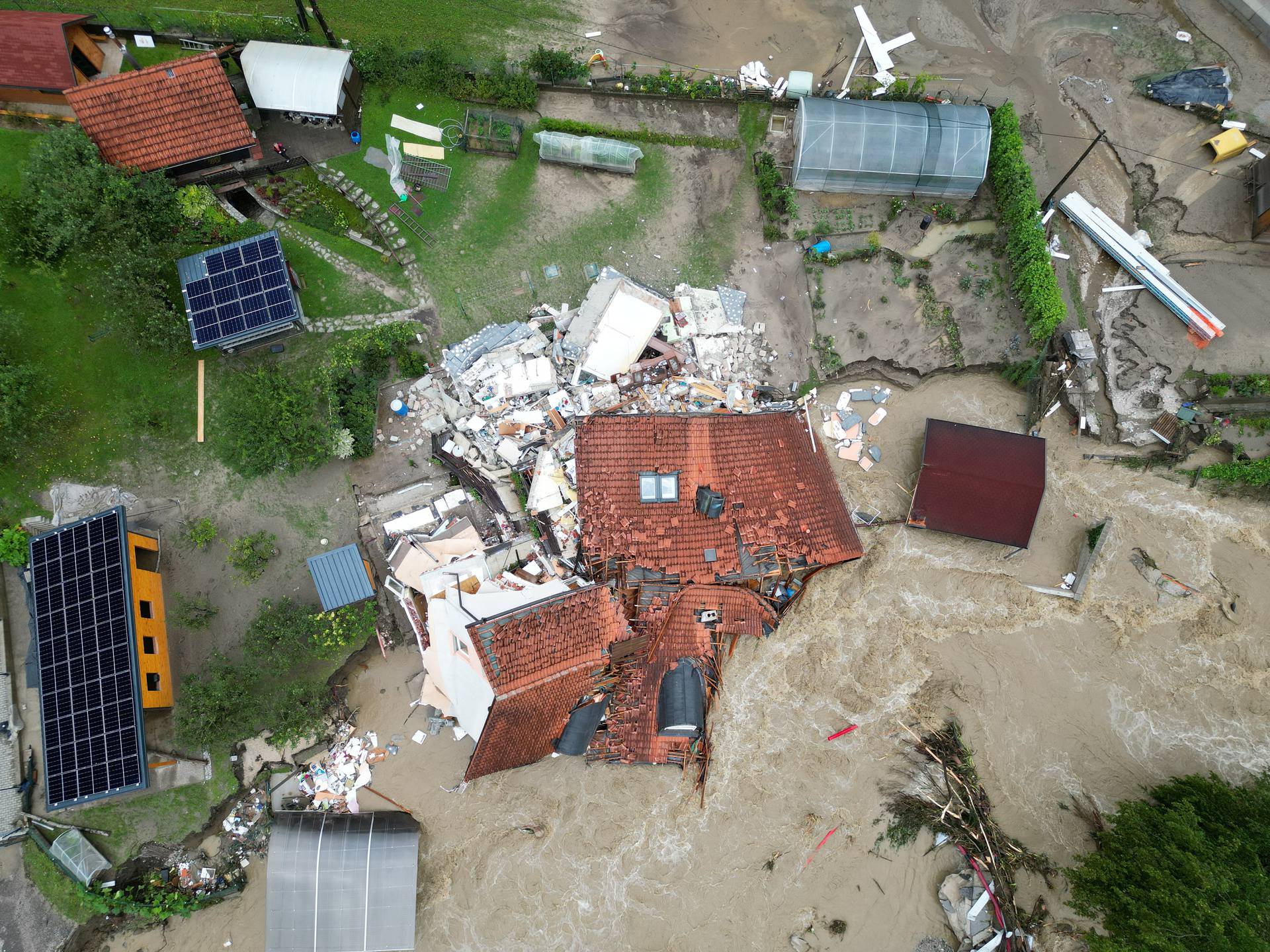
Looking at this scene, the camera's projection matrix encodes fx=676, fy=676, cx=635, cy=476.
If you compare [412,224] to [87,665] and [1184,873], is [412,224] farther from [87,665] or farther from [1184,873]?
[1184,873]

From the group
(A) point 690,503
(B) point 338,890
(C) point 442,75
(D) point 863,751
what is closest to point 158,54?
(C) point 442,75

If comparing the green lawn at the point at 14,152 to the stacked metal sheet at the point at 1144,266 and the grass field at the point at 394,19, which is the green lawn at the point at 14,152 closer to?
the grass field at the point at 394,19

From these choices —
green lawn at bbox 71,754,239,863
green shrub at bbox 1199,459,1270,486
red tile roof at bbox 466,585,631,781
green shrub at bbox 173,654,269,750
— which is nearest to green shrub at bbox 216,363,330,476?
green shrub at bbox 173,654,269,750

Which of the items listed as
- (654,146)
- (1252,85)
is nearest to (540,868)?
(654,146)

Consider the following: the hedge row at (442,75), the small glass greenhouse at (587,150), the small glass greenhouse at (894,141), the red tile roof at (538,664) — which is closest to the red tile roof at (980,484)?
the small glass greenhouse at (894,141)

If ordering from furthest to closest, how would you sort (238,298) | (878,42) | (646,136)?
(878,42) → (646,136) → (238,298)

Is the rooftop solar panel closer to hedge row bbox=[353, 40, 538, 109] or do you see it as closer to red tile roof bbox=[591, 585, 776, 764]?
hedge row bbox=[353, 40, 538, 109]

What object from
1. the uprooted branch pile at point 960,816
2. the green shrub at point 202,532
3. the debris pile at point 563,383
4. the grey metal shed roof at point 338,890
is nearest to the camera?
the grey metal shed roof at point 338,890
